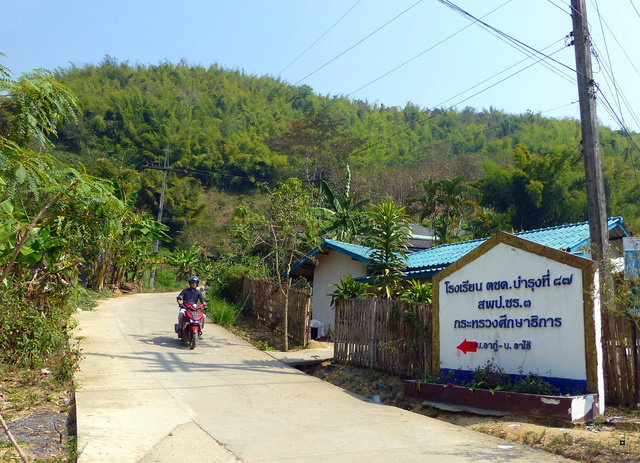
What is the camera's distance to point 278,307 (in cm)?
1669

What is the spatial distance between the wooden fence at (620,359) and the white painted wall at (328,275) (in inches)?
367

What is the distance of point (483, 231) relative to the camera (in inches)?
1201

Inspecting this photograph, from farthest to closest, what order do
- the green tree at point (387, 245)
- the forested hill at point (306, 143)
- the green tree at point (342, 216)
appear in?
the forested hill at point (306, 143), the green tree at point (342, 216), the green tree at point (387, 245)

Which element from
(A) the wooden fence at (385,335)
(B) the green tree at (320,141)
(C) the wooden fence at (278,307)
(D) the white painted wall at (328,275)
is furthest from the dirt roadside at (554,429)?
(B) the green tree at (320,141)

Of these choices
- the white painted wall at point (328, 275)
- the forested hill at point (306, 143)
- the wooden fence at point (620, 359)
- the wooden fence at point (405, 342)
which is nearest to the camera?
the wooden fence at point (620, 359)

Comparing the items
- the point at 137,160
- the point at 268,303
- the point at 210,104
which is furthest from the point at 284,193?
the point at 210,104

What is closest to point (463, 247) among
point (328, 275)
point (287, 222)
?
point (328, 275)

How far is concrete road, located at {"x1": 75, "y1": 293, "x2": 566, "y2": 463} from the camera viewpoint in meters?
6.40

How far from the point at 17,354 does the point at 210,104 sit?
8375 cm

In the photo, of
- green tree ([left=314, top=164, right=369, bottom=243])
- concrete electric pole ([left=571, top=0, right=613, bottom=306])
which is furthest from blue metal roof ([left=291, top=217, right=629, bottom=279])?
green tree ([left=314, top=164, right=369, bottom=243])

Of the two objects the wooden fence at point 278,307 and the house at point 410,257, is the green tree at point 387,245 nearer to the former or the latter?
the house at point 410,257

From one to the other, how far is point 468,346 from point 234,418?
4101 millimetres

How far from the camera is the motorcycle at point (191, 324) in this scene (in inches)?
537

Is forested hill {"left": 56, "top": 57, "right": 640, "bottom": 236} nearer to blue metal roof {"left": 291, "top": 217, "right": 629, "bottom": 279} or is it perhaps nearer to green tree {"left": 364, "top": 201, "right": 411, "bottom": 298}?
blue metal roof {"left": 291, "top": 217, "right": 629, "bottom": 279}
